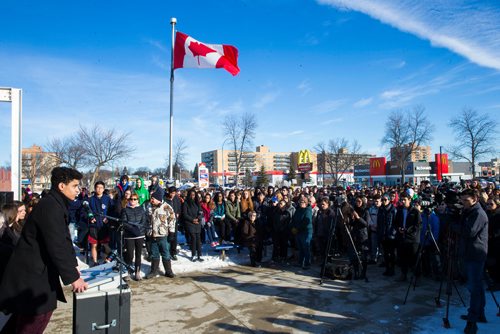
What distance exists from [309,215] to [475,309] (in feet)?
14.4

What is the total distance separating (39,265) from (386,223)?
733 cm

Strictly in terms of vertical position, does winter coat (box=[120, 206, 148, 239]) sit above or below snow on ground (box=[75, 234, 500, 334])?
above

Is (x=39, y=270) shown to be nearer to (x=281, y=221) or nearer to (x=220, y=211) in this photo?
(x=281, y=221)

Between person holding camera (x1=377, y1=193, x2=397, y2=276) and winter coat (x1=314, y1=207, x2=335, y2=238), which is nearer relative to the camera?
person holding camera (x1=377, y1=193, x2=397, y2=276)

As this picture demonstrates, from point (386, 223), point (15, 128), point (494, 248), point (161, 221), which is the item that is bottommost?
point (494, 248)

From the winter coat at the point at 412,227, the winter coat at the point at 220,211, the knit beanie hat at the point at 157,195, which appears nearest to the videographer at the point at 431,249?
the winter coat at the point at 412,227

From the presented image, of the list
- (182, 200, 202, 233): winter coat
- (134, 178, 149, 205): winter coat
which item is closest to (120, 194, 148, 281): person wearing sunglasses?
(182, 200, 202, 233): winter coat

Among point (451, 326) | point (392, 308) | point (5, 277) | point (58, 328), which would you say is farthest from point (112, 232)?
point (451, 326)

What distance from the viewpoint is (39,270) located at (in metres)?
2.88

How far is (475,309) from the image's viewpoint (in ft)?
14.4

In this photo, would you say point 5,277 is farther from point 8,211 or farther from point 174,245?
point 174,245

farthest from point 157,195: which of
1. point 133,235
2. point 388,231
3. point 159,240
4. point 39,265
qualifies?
point 388,231

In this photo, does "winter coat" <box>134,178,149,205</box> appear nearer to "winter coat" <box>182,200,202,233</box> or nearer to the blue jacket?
the blue jacket

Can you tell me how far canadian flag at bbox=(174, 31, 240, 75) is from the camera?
10.9 meters
